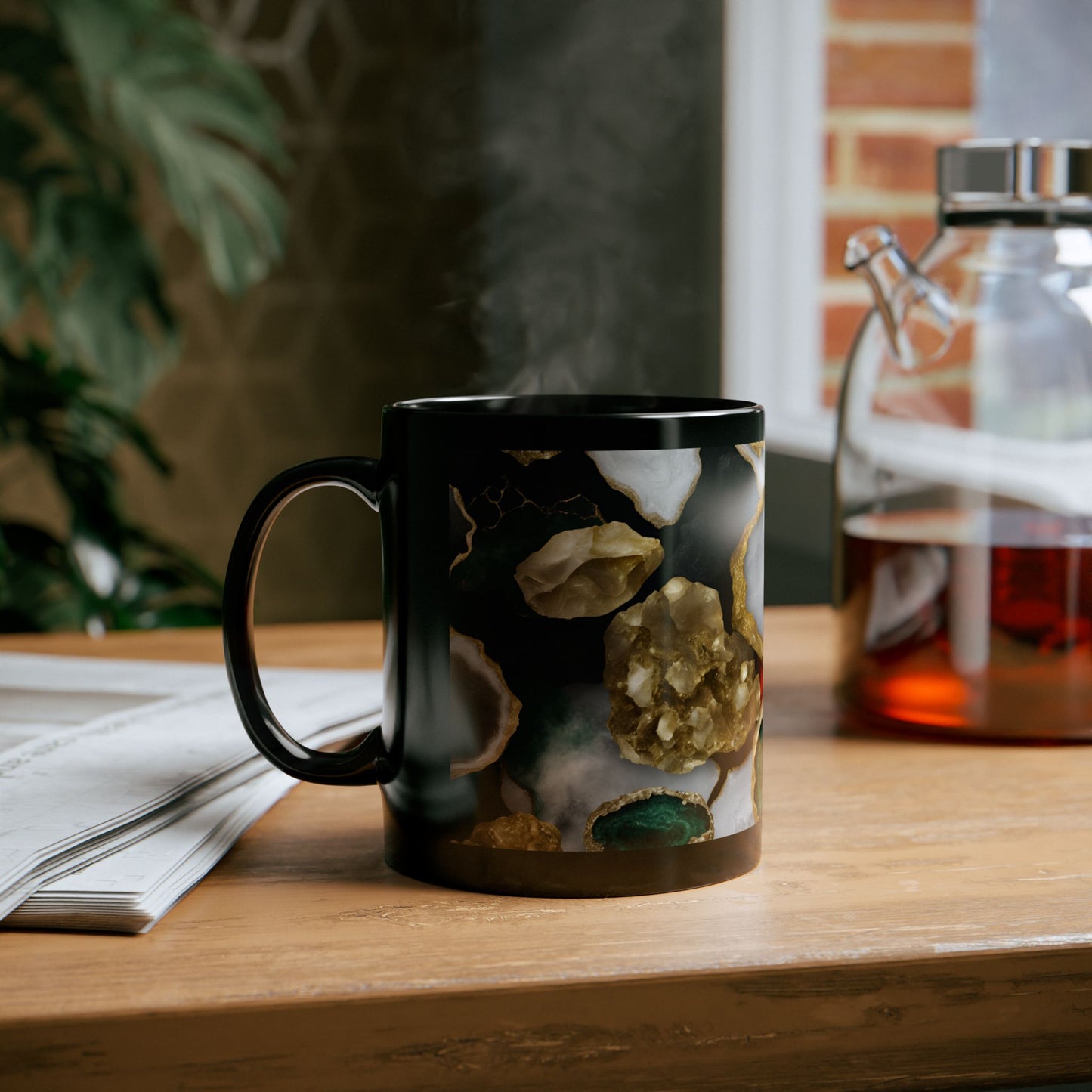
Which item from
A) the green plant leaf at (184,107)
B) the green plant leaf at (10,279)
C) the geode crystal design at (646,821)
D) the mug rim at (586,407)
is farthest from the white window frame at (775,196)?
the geode crystal design at (646,821)

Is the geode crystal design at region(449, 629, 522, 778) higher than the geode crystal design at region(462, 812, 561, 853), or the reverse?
the geode crystal design at region(449, 629, 522, 778)

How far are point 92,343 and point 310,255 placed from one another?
4.28 feet

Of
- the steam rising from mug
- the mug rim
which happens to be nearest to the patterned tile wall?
the steam rising from mug

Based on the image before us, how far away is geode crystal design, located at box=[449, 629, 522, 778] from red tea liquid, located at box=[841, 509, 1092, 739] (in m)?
0.27

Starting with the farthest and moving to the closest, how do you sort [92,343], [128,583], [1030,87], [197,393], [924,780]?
[197,393] < [92,343] < [1030,87] < [128,583] < [924,780]

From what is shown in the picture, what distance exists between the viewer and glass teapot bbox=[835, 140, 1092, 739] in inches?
23.5

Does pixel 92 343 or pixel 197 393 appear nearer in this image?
pixel 92 343

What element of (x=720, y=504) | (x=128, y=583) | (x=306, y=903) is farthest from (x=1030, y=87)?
(x=306, y=903)

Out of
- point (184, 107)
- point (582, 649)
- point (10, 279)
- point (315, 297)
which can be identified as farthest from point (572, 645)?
point (315, 297)

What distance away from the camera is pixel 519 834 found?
0.41 m

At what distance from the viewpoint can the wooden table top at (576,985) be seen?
13.6 inches

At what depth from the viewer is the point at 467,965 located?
1.20 ft

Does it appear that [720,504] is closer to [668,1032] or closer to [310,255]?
[668,1032]

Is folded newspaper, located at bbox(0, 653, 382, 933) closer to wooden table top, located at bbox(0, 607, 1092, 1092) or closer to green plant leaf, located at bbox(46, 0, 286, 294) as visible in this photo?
wooden table top, located at bbox(0, 607, 1092, 1092)
